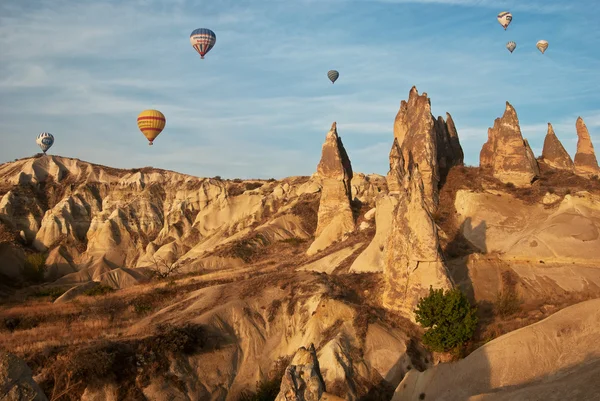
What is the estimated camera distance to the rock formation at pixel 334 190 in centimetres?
5066

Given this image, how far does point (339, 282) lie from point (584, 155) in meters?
29.4

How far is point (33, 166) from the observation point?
9494cm

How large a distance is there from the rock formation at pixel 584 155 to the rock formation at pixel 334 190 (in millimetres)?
19010

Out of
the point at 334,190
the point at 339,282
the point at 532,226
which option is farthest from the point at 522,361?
the point at 334,190

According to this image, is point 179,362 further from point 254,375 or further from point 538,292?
point 538,292

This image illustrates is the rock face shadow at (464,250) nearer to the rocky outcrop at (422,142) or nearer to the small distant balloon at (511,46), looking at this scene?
the rocky outcrop at (422,142)

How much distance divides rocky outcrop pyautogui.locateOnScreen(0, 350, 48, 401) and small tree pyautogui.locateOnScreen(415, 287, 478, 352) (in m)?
17.3

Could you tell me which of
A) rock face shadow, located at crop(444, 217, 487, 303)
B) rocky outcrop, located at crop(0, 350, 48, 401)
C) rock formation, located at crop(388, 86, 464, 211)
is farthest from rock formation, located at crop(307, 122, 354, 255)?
rocky outcrop, located at crop(0, 350, 48, 401)

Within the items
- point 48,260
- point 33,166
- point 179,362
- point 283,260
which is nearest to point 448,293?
point 179,362

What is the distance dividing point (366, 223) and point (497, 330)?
2181 centimetres

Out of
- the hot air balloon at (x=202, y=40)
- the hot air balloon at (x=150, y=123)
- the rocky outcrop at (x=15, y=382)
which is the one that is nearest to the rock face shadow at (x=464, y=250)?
the rocky outcrop at (x=15, y=382)

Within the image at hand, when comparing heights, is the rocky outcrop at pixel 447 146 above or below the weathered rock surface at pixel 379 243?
above

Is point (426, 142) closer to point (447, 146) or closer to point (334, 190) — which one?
point (447, 146)

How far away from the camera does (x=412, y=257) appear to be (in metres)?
28.6
